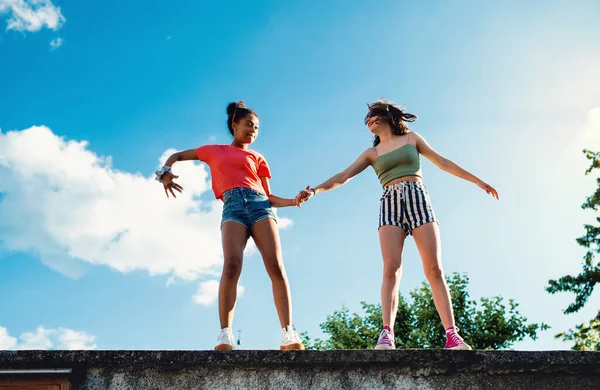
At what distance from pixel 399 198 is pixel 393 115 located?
2.91ft

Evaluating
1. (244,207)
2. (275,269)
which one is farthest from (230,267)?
(244,207)

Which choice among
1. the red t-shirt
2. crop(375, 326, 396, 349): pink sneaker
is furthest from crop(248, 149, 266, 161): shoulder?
crop(375, 326, 396, 349): pink sneaker

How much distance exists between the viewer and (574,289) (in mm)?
16781

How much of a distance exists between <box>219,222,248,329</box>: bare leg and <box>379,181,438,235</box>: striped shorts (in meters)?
1.16

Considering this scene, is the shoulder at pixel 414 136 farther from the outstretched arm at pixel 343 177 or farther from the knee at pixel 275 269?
the knee at pixel 275 269

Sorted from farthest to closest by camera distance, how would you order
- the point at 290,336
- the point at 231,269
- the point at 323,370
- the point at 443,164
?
the point at 443,164
the point at 231,269
the point at 290,336
the point at 323,370

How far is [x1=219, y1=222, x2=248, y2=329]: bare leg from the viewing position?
13.4ft

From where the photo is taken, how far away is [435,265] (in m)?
4.11

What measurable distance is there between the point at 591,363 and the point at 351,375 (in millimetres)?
1457

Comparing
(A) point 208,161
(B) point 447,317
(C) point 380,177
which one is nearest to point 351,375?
(B) point 447,317

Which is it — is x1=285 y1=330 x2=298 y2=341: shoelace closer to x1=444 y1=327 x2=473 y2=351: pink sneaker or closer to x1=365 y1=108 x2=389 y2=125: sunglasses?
x1=444 y1=327 x2=473 y2=351: pink sneaker

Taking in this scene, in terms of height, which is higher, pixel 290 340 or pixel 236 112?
A: pixel 236 112

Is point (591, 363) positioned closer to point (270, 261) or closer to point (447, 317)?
point (447, 317)

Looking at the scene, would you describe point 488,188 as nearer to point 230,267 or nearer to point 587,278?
point 230,267
